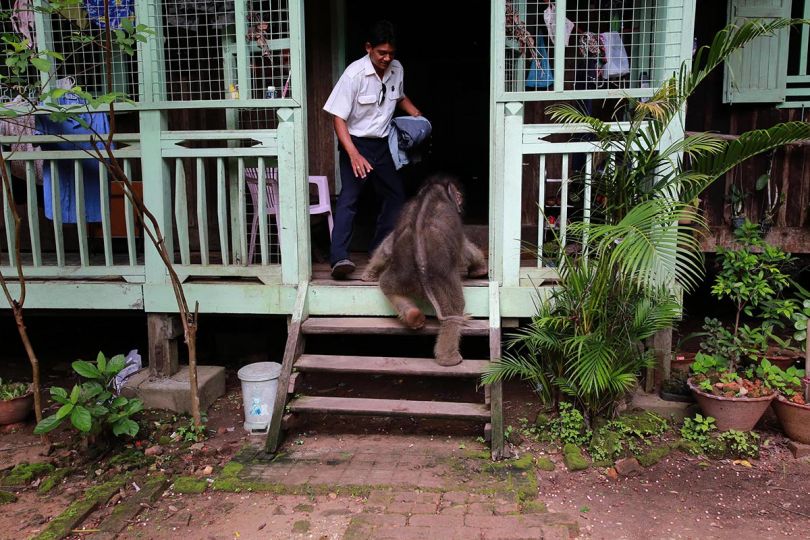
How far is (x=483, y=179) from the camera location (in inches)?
412

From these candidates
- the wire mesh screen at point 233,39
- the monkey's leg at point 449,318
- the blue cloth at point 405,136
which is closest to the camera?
the monkey's leg at point 449,318

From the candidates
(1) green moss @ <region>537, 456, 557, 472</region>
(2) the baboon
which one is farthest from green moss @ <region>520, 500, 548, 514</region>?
(2) the baboon

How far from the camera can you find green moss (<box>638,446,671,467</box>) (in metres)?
4.25

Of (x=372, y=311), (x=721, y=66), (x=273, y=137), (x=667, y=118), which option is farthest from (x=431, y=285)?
(x=721, y=66)

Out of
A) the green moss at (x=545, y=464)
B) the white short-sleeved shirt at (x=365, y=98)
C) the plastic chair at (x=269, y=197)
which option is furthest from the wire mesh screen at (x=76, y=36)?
the green moss at (x=545, y=464)

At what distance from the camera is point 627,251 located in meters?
3.87

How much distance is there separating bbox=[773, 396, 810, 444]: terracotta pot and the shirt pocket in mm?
3635

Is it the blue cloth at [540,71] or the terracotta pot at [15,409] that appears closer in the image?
the terracotta pot at [15,409]

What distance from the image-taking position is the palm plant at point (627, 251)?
4012mm

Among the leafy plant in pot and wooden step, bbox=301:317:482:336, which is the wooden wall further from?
wooden step, bbox=301:317:482:336

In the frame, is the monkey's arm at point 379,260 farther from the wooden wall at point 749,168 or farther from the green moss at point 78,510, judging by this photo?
the wooden wall at point 749,168

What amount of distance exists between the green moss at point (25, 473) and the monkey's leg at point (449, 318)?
2.70 metres

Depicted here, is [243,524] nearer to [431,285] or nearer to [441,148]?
[431,285]

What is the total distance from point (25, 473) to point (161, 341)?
4.55 ft
